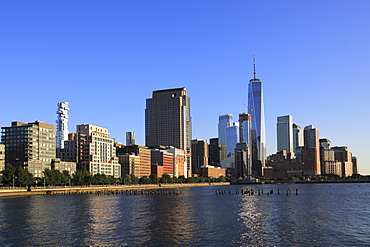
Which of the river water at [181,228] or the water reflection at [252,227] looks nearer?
the river water at [181,228]

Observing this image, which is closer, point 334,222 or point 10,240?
point 10,240

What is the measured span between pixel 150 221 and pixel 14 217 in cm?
3268

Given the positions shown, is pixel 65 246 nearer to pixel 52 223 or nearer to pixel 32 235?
pixel 32 235

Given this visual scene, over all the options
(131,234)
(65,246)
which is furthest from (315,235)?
(65,246)

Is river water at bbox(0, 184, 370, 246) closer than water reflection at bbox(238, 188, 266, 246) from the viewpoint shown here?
Yes

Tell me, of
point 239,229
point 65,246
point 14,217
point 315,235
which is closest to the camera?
point 65,246

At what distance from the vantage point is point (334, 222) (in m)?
100

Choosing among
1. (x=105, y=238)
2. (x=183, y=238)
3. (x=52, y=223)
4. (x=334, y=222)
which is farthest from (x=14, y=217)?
(x=334, y=222)

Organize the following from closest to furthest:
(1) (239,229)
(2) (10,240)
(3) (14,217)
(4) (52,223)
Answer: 1. (2) (10,240)
2. (1) (239,229)
3. (4) (52,223)
4. (3) (14,217)

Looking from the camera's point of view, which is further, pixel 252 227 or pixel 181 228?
pixel 252 227

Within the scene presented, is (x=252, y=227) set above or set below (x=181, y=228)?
below

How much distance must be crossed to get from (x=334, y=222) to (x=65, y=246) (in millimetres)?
60485

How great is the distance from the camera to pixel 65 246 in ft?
228

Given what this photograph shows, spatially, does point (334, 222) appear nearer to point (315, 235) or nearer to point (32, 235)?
point (315, 235)
